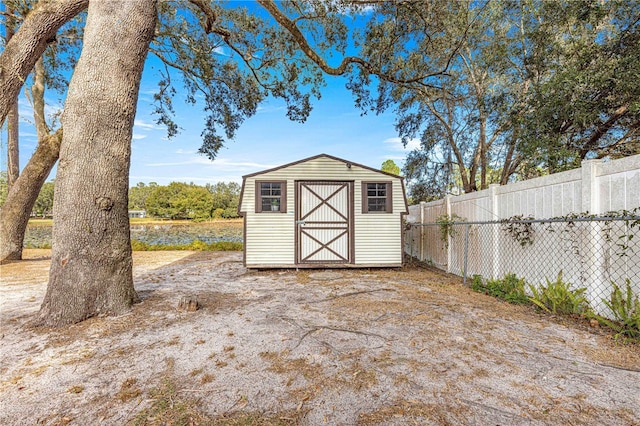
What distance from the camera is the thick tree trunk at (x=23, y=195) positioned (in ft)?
23.3

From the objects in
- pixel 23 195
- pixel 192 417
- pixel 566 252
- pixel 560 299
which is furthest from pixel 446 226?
pixel 23 195

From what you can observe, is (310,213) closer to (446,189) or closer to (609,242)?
(609,242)

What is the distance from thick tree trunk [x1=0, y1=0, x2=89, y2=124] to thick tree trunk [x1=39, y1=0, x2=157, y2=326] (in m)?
1.53

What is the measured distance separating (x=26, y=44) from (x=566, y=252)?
7877mm

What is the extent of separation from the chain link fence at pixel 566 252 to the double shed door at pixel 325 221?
2.72 meters

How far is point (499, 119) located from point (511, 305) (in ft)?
21.9

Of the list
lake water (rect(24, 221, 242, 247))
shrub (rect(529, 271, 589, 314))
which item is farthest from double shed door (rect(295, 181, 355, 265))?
lake water (rect(24, 221, 242, 247))

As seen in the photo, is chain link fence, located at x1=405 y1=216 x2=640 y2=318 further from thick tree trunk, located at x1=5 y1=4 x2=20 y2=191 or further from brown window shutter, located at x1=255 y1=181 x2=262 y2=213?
thick tree trunk, located at x1=5 y1=4 x2=20 y2=191

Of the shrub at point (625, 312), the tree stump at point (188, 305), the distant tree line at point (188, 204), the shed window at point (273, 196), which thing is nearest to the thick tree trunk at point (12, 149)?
the shed window at point (273, 196)

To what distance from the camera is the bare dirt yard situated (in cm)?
168

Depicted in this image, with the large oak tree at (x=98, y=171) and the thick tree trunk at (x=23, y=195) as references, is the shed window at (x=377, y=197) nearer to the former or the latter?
the large oak tree at (x=98, y=171)

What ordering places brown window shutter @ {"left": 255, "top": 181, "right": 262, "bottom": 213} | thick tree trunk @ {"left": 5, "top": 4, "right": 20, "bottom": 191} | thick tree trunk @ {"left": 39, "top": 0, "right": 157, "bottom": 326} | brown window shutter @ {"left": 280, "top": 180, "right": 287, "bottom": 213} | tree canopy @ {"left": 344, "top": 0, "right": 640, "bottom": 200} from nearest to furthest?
thick tree trunk @ {"left": 39, "top": 0, "right": 157, "bottom": 326} → tree canopy @ {"left": 344, "top": 0, "right": 640, "bottom": 200} → brown window shutter @ {"left": 255, "top": 181, "right": 262, "bottom": 213} → brown window shutter @ {"left": 280, "top": 180, "right": 287, "bottom": 213} → thick tree trunk @ {"left": 5, "top": 4, "right": 20, "bottom": 191}

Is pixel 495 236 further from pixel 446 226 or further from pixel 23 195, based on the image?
pixel 23 195

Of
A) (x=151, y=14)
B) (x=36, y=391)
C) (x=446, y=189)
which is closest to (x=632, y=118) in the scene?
(x=446, y=189)
